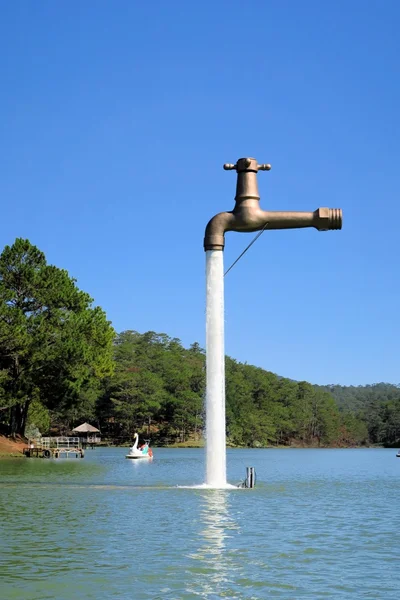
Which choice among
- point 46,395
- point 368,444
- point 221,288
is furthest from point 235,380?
point 221,288

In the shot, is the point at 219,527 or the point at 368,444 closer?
the point at 219,527

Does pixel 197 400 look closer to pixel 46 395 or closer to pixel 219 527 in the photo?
pixel 46 395

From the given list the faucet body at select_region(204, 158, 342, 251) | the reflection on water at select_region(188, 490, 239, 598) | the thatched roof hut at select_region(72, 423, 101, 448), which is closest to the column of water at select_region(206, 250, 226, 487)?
the faucet body at select_region(204, 158, 342, 251)

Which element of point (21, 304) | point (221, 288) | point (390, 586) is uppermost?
point (21, 304)

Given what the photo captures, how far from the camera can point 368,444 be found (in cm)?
15512

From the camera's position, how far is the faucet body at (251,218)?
25.9m

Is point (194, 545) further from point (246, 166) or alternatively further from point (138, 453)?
point (138, 453)

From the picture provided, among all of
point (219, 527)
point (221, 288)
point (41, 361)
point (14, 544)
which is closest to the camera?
point (14, 544)

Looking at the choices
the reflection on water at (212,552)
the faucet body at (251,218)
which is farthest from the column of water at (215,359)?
the reflection on water at (212,552)

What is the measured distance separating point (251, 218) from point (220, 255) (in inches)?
53.3

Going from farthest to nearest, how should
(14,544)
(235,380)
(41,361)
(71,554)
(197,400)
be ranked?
(235,380)
(197,400)
(41,361)
(14,544)
(71,554)

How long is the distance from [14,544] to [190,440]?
102 metres

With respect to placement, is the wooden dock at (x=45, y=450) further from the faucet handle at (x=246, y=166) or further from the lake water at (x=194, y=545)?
the faucet handle at (x=246, y=166)

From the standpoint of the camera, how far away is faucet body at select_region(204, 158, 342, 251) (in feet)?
85.0
